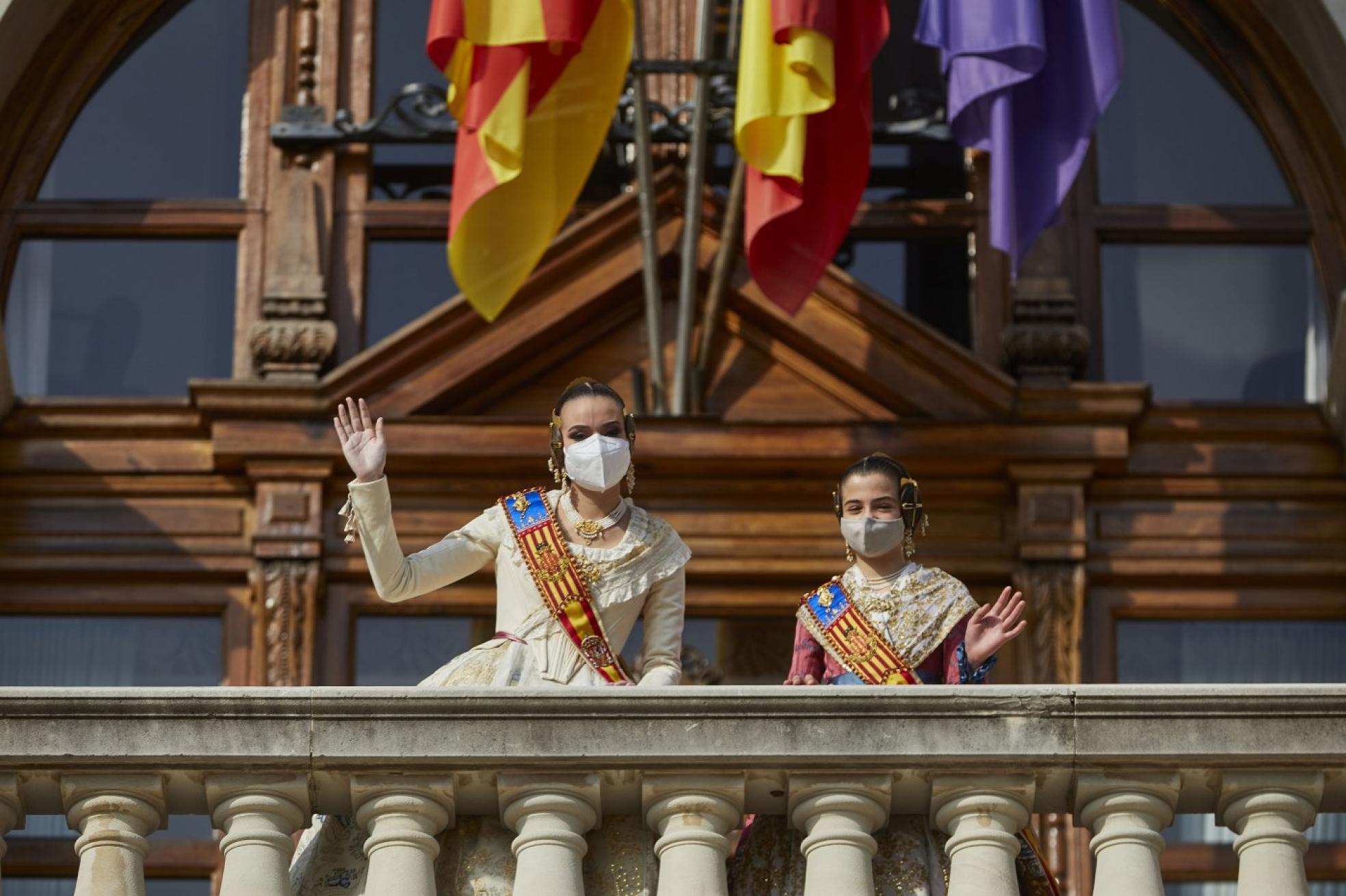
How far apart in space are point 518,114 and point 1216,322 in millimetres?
3389

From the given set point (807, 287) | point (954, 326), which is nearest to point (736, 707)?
point (807, 287)

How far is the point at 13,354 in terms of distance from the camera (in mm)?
14469

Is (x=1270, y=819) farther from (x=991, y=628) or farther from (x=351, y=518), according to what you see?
(x=351, y=518)

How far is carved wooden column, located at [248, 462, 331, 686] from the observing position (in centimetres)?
1345

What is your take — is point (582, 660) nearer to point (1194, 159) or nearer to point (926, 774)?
point (926, 774)

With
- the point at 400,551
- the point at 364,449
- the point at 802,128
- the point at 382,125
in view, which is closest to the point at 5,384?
the point at 382,125

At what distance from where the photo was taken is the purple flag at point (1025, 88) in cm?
1353

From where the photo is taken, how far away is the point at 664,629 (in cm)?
995

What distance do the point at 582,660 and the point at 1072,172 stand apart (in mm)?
4653

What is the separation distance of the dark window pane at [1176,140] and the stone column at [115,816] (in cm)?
734

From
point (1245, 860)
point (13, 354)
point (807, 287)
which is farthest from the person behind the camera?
point (13, 354)

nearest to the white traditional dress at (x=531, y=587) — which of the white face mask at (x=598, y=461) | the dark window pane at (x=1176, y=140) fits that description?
the white face mask at (x=598, y=461)

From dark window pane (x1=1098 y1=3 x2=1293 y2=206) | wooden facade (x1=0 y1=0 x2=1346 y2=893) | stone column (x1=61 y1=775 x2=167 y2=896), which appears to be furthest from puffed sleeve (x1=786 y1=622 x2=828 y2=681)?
dark window pane (x1=1098 y1=3 x2=1293 y2=206)

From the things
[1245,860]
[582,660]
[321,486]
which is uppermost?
[321,486]
